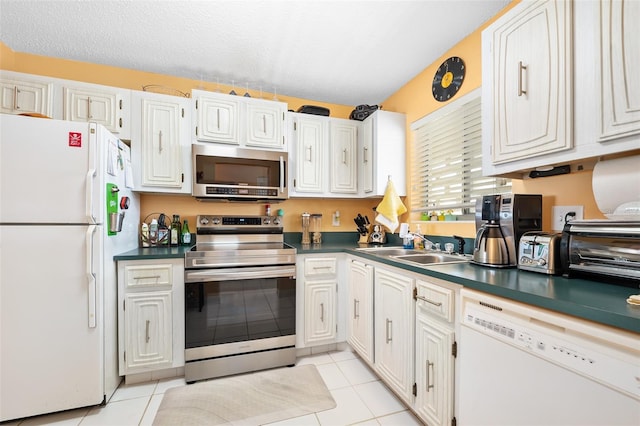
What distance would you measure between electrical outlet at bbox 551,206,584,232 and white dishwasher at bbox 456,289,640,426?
713mm

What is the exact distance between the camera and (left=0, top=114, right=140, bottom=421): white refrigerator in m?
1.48

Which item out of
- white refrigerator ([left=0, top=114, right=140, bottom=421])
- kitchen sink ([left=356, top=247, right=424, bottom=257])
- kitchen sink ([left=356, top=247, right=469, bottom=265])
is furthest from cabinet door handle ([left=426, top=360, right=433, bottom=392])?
white refrigerator ([left=0, top=114, right=140, bottom=421])

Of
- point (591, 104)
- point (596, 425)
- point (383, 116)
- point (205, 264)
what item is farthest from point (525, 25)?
point (205, 264)

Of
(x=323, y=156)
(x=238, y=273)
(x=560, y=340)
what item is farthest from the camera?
(x=323, y=156)

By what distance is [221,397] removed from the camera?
1.74 meters

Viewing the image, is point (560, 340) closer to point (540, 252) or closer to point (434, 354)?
point (540, 252)

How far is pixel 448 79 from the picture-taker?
7.00ft

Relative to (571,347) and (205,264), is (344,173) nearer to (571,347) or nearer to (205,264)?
(205,264)

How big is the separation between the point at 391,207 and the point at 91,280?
7.60 ft

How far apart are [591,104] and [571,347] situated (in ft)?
3.03

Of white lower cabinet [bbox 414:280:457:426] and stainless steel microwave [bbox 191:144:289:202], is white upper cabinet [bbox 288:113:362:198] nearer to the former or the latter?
stainless steel microwave [bbox 191:144:289:202]

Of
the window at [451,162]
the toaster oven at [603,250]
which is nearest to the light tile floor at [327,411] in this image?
the toaster oven at [603,250]

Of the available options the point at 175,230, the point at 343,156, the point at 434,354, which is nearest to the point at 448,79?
the point at 343,156

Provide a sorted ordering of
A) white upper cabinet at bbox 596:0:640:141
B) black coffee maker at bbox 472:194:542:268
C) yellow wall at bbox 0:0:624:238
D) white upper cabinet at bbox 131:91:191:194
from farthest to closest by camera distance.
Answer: white upper cabinet at bbox 131:91:191:194, yellow wall at bbox 0:0:624:238, black coffee maker at bbox 472:194:542:268, white upper cabinet at bbox 596:0:640:141
